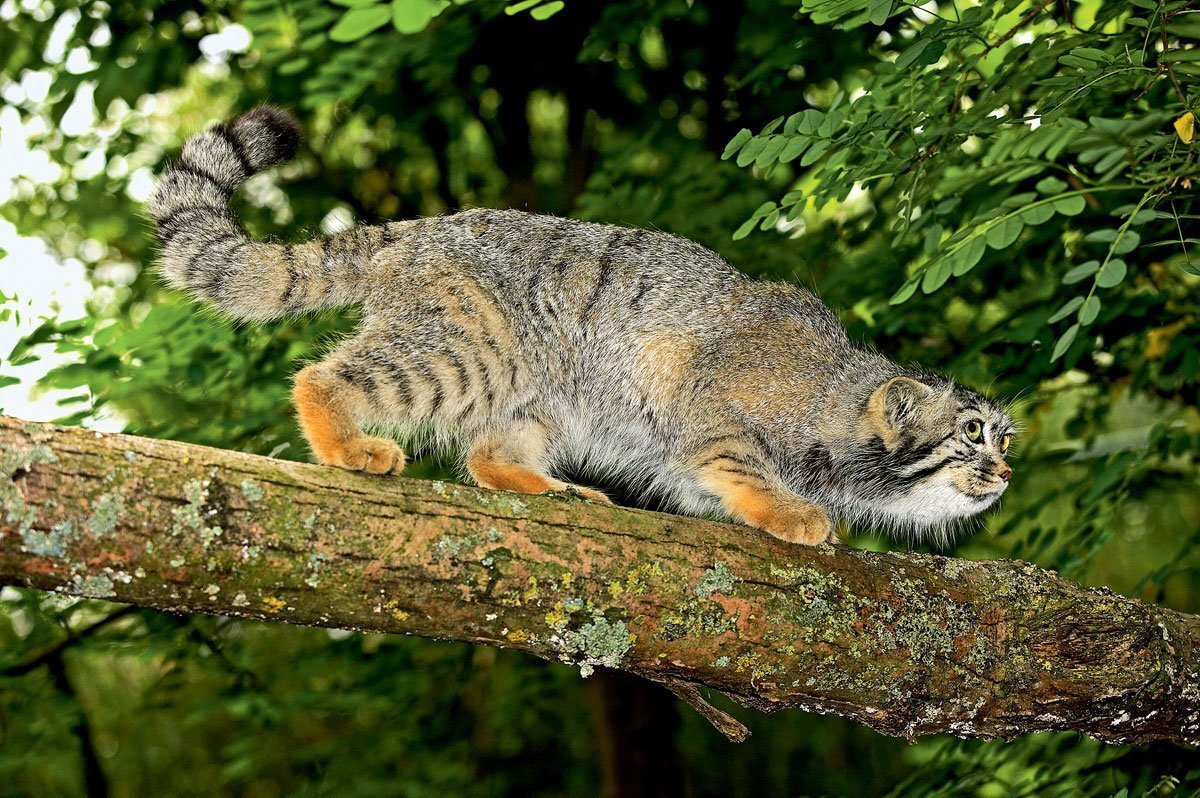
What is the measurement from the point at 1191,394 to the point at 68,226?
7.07 m

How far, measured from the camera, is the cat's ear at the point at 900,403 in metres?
4.20

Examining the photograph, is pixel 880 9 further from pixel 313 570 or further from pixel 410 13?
pixel 313 570

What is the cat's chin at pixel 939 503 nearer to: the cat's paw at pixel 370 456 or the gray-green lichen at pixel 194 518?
the cat's paw at pixel 370 456

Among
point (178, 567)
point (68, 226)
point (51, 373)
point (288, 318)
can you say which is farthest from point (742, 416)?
point (68, 226)

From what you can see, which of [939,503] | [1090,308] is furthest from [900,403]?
[1090,308]

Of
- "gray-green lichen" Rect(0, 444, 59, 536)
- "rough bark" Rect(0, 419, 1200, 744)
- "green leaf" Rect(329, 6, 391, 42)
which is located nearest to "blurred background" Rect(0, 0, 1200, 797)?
"green leaf" Rect(329, 6, 391, 42)

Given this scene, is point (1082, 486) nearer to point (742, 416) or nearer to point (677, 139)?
point (742, 416)

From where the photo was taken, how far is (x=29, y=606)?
5.16 m

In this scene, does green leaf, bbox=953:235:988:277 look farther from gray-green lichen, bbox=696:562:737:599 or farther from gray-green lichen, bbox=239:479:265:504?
gray-green lichen, bbox=239:479:265:504

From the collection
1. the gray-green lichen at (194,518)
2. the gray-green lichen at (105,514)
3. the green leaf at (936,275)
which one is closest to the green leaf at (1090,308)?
the green leaf at (936,275)

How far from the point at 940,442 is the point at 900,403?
0.23 metres

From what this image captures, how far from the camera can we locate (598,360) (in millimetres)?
4312

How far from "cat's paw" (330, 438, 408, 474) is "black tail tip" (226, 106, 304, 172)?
4.25 feet

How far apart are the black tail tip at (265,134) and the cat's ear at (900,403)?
252 centimetres
